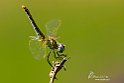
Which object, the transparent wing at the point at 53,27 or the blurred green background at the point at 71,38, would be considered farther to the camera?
the blurred green background at the point at 71,38

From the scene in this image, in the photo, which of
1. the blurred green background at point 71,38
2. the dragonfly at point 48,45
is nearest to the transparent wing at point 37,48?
the dragonfly at point 48,45

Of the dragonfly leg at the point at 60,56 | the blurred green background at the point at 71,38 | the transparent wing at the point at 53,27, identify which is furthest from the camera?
the blurred green background at the point at 71,38

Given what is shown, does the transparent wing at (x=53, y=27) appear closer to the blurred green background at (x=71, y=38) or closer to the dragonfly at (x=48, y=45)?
the dragonfly at (x=48, y=45)

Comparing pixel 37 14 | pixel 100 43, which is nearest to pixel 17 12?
pixel 37 14

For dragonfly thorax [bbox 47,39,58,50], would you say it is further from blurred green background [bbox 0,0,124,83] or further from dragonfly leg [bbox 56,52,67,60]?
blurred green background [bbox 0,0,124,83]

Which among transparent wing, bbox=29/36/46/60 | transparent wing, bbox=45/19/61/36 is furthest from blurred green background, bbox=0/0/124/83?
transparent wing, bbox=29/36/46/60

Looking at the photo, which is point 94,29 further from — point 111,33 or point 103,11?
point 103,11
